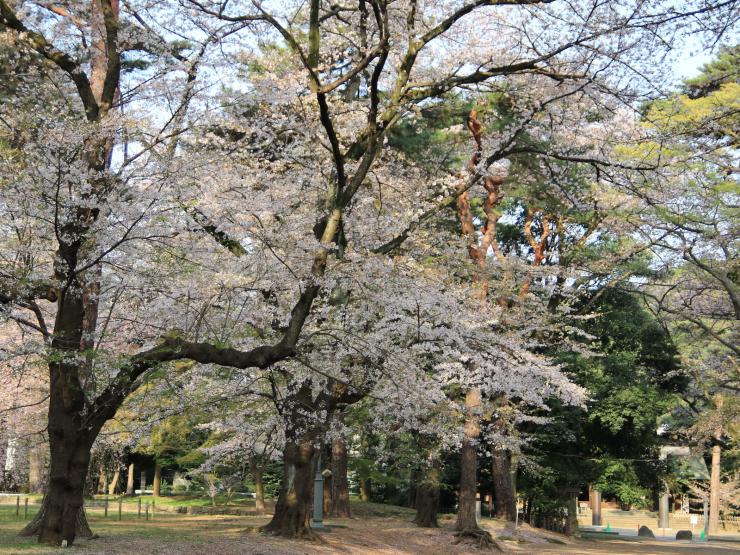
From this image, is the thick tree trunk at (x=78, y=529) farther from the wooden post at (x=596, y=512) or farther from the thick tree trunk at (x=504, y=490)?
the wooden post at (x=596, y=512)

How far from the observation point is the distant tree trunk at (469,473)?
66.1 ft

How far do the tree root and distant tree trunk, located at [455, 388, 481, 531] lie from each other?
13 centimetres

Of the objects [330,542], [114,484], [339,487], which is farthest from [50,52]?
[114,484]

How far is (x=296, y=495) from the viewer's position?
14945 mm

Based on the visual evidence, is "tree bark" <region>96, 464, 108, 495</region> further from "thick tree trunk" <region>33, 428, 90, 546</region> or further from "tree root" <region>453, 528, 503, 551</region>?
"thick tree trunk" <region>33, 428, 90, 546</region>

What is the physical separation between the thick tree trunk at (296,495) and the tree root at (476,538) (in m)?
5.87

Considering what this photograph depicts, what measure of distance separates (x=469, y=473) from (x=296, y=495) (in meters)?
7.33

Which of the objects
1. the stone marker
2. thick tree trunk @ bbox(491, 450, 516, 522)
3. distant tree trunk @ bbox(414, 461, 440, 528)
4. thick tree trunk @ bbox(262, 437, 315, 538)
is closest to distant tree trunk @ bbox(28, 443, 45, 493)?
distant tree trunk @ bbox(414, 461, 440, 528)

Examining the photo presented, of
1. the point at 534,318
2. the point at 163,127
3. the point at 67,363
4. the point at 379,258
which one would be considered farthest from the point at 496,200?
the point at 67,363

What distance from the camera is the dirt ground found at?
1150 centimetres

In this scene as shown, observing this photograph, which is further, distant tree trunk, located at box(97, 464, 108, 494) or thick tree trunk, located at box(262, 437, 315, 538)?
distant tree trunk, located at box(97, 464, 108, 494)

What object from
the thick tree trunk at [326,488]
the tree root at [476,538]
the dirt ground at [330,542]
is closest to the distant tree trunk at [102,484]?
the thick tree trunk at [326,488]

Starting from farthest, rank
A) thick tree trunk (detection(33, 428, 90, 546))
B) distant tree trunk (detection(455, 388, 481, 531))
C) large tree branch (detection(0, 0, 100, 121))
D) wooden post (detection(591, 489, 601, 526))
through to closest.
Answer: wooden post (detection(591, 489, 601, 526)) → distant tree trunk (detection(455, 388, 481, 531)) → thick tree trunk (detection(33, 428, 90, 546)) → large tree branch (detection(0, 0, 100, 121))

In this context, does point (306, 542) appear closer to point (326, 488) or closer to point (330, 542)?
point (330, 542)
